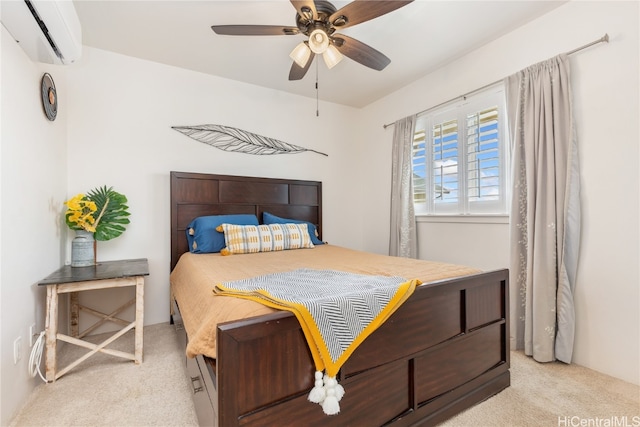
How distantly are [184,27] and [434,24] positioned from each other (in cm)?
196

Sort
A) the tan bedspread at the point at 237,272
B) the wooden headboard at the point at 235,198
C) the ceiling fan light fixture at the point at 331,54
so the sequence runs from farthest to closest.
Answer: the wooden headboard at the point at 235,198, the ceiling fan light fixture at the point at 331,54, the tan bedspread at the point at 237,272

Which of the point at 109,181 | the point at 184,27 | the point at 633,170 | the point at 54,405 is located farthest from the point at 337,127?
the point at 54,405

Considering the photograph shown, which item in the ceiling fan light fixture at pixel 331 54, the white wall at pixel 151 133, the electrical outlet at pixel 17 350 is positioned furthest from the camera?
the white wall at pixel 151 133

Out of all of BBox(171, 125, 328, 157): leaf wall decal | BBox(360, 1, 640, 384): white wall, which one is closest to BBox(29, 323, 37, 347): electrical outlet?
BBox(171, 125, 328, 157): leaf wall decal

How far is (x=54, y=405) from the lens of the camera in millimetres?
1630

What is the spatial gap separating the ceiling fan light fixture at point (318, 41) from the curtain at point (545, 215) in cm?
156

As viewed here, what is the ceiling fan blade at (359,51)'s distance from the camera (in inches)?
78.4

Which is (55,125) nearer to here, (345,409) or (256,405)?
(256,405)

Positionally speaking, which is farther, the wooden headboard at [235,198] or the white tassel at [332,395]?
the wooden headboard at [235,198]

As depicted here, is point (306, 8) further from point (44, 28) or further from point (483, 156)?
point (483, 156)

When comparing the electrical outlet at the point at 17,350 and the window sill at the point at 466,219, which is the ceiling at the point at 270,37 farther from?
the electrical outlet at the point at 17,350

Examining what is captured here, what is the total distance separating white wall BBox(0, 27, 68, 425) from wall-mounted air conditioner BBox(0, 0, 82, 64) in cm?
6

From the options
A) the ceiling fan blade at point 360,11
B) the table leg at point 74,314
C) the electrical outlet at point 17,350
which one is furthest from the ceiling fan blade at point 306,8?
the table leg at point 74,314

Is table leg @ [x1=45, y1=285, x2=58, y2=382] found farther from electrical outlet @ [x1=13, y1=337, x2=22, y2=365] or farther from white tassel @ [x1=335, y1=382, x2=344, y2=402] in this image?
white tassel @ [x1=335, y1=382, x2=344, y2=402]
